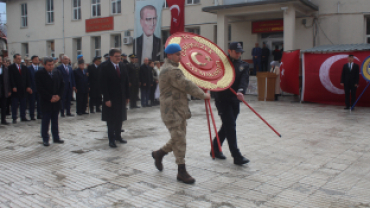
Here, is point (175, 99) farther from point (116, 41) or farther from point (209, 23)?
point (116, 41)

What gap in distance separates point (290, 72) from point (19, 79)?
10.2 meters

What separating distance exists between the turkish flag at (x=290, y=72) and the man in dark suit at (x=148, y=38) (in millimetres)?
8500

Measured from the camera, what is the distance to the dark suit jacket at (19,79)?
941 centimetres

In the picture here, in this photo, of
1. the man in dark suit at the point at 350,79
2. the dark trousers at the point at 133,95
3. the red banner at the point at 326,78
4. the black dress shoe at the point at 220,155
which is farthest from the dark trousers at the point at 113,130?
the red banner at the point at 326,78

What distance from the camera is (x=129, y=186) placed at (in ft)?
14.3

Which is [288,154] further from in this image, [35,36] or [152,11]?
[35,36]

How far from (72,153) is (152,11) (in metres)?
15.3

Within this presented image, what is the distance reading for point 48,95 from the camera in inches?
269

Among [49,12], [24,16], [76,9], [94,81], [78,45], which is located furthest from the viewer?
[24,16]

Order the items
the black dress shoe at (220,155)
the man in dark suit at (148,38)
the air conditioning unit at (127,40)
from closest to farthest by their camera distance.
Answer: the black dress shoe at (220,155), the man in dark suit at (148,38), the air conditioning unit at (127,40)

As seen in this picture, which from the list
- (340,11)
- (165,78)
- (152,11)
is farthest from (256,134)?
(152,11)

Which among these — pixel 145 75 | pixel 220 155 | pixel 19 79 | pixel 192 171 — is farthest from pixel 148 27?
pixel 192 171

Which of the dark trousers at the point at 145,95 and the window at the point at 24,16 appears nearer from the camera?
the dark trousers at the point at 145,95

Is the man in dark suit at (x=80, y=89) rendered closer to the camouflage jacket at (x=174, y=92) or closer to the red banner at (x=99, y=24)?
the camouflage jacket at (x=174, y=92)
